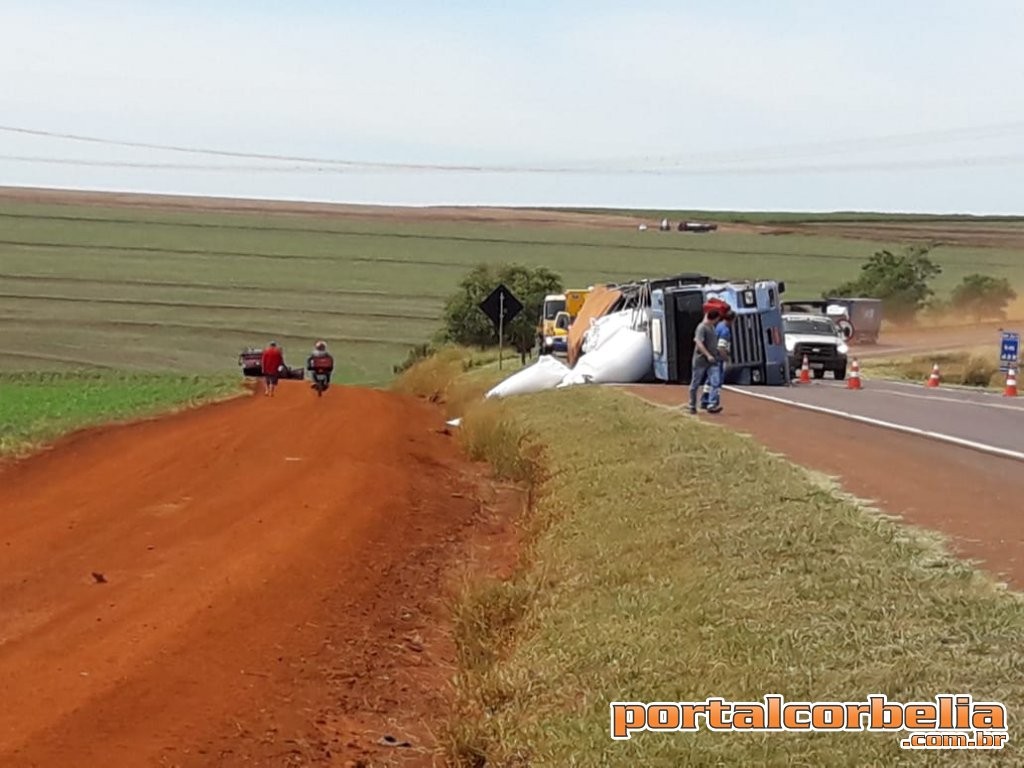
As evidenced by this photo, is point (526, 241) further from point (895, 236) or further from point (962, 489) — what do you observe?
point (962, 489)

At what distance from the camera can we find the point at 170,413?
108ft

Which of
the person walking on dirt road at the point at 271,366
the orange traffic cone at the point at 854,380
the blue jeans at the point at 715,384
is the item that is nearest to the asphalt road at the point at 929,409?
the orange traffic cone at the point at 854,380

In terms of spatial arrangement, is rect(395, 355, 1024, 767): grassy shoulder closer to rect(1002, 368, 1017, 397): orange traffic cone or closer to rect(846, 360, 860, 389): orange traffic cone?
rect(1002, 368, 1017, 397): orange traffic cone

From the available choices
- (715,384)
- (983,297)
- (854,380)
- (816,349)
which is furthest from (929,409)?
(983,297)

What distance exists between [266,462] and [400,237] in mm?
93770

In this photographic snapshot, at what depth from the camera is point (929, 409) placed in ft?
77.0

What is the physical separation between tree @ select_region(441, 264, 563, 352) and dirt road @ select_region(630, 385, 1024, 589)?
41677 mm

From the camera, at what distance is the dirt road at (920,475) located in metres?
9.98

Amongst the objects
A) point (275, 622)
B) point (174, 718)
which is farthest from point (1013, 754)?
point (275, 622)

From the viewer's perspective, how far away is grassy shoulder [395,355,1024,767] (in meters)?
6.54

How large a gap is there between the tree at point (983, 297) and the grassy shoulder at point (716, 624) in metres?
78.8

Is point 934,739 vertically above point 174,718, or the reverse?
point 934,739

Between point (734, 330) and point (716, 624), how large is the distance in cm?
2359

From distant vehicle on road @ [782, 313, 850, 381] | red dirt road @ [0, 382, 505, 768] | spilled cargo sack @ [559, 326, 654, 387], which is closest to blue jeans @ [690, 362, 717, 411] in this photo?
red dirt road @ [0, 382, 505, 768]
